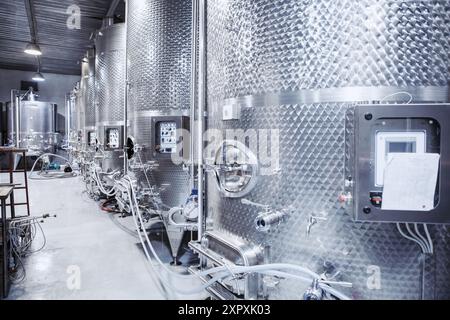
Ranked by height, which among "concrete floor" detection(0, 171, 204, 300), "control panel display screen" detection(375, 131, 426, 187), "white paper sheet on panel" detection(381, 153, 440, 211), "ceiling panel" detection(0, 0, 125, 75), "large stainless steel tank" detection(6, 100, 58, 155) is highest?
"ceiling panel" detection(0, 0, 125, 75)

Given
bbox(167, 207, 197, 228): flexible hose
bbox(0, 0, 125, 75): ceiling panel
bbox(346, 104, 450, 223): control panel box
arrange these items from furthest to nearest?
bbox(0, 0, 125, 75): ceiling panel < bbox(167, 207, 197, 228): flexible hose < bbox(346, 104, 450, 223): control panel box

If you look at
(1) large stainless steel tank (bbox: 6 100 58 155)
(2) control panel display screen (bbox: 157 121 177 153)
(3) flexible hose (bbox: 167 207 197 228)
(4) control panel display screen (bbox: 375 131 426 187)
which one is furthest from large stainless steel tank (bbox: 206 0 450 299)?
(1) large stainless steel tank (bbox: 6 100 58 155)

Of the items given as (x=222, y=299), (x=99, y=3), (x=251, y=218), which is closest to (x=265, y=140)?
(x=251, y=218)

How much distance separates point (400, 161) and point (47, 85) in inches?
622

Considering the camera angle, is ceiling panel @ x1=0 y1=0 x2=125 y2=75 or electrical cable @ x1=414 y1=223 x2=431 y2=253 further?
ceiling panel @ x1=0 y1=0 x2=125 y2=75

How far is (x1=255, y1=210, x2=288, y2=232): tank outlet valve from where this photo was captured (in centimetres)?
153

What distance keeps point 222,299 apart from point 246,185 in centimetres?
70

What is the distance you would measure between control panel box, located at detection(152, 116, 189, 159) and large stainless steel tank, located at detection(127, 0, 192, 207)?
0.14 ft

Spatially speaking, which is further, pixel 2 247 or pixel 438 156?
pixel 2 247

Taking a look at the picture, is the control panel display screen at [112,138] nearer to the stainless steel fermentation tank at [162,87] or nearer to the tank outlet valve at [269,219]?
the stainless steel fermentation tank at [162,87]

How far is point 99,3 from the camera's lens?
6938 mm

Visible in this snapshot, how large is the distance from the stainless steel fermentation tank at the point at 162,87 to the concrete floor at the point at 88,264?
59 centimetres

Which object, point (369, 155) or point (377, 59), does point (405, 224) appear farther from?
point (377, 59)

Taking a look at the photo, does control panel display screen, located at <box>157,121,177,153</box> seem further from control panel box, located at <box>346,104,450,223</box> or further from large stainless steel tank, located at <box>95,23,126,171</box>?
control panel box, located at <box>346,104,450,223</box>
